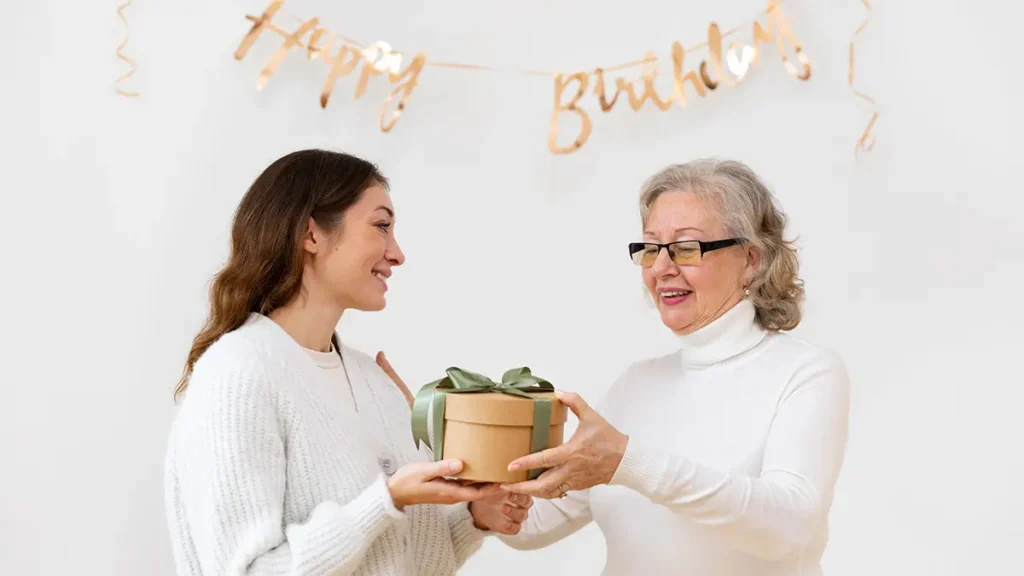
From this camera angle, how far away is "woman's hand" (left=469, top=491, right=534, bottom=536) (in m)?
1.78

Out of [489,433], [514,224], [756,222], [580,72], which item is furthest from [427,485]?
[580,72]

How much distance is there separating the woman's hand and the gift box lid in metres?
0.33

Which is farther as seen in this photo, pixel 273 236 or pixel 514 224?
pixel 514 224

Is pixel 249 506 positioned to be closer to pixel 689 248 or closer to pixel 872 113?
pixel 689 248

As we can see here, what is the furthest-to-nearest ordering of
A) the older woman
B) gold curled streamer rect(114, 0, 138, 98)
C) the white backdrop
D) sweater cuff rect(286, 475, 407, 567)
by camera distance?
gold curled streamer rect(114, 0, 138, 98), the white backdrop, the older woman, sweater cuff rect(286, 475, 407, 567)

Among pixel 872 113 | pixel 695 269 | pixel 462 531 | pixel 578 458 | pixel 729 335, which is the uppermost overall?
pixel 872 113

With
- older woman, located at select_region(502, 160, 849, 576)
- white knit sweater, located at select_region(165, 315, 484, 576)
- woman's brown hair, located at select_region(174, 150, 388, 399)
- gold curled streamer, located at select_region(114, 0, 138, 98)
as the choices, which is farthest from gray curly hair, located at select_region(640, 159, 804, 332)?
gold curled streamer, located at select_region(114, 0, 138, 98)

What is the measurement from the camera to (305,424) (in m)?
1.57

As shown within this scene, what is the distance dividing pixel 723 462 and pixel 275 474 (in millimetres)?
754

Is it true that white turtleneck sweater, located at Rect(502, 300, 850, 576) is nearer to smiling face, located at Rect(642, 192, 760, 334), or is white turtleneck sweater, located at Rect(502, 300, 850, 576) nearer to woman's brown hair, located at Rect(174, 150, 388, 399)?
smiling face, located at Rect(642, 192, 760, 334)

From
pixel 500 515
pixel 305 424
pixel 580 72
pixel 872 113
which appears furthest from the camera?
pixel 580 72

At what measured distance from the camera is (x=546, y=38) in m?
2.81

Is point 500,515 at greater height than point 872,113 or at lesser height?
lesser

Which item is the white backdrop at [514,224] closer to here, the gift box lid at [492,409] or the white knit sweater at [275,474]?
the white knit sweater at [275,474]
